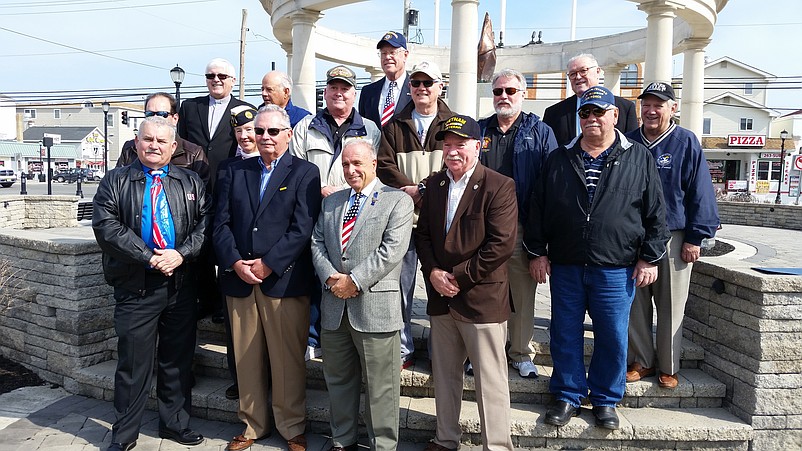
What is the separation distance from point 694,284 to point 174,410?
416cm

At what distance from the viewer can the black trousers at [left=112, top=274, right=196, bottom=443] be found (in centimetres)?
375

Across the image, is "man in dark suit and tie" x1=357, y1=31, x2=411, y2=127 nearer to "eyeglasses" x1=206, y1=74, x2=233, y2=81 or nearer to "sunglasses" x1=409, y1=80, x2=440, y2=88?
"sunglasses" x1=409, y1=80, x2=440, y2=88

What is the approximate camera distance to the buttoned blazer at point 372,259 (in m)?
3.40

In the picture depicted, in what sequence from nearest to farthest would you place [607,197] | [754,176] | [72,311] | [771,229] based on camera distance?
1. [607,197]
2. [72,311]
3. [771,229]
4. [754,176]

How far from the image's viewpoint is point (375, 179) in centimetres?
359

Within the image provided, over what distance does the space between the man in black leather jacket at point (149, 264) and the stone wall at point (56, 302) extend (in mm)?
1223

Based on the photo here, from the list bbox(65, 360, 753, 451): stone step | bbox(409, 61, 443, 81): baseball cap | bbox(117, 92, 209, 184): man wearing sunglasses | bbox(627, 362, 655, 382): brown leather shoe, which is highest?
bbox(409, 61, 443, 81): baseball cap

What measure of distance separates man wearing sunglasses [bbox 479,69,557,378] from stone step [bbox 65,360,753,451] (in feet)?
1.48

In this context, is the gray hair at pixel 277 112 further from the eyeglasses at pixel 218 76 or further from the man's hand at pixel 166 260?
the eyeglasses at pixel 218 76

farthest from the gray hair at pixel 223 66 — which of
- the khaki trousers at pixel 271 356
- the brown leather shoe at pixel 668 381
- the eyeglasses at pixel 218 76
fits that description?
the brown leather shoe at pixel 668 381

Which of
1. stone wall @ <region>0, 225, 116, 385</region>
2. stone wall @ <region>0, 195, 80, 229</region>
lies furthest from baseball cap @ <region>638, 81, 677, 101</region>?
stone wall @ <region>0, 195, 80, 229</region>

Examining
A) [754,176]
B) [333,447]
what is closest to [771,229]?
[333,447]

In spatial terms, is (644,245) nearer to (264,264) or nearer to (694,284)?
(694,284)

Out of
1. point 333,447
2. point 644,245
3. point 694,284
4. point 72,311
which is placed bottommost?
point 333,447
